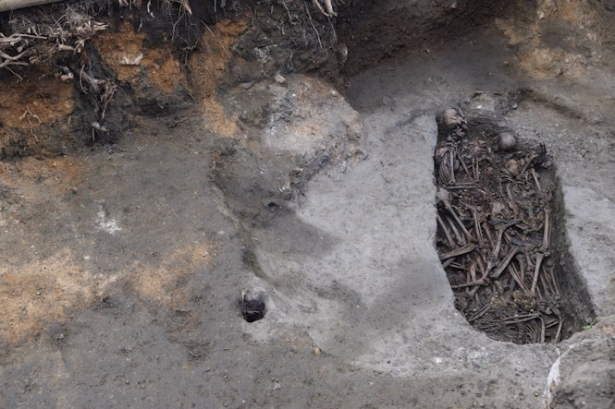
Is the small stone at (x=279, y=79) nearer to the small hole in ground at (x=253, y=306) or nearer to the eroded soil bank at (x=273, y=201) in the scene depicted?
the eroded soil bank at (x=273, y=201)

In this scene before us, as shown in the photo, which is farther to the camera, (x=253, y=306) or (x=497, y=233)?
(x=497, y=233)

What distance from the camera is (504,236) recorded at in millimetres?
7422

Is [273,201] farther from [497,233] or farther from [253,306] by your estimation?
[497,233]

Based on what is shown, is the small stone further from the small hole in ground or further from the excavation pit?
the small hole in ground

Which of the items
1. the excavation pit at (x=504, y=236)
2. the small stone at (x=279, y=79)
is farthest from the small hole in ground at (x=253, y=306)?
the small stone at (x=279, y=79)

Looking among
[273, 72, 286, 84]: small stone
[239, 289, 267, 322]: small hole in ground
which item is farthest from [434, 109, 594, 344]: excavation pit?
[239, 289, 267, 322]: small hole in ground

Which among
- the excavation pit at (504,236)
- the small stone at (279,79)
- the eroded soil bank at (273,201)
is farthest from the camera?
the small stone at (279,79)

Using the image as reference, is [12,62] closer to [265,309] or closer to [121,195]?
[121,195]

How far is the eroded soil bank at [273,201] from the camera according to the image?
206 inches

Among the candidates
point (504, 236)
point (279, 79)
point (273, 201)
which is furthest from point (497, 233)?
point (279, 79)

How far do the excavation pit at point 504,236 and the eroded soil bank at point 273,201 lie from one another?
21cm

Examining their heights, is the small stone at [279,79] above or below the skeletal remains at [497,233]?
above

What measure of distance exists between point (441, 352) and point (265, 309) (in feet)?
4.84

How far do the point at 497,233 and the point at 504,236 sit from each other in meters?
0.08
